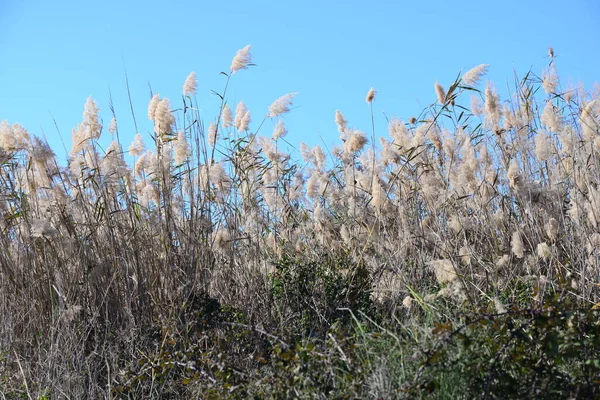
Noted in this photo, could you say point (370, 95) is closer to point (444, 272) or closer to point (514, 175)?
point (514, 175)

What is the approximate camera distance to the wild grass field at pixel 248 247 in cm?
369

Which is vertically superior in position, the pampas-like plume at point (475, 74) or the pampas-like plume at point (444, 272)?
the pampas-like plume at point (475, 74)

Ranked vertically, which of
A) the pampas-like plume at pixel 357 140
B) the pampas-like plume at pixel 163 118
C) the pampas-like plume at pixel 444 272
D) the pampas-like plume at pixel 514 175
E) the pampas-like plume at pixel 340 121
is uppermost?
the pampas-like plume at pixel 340 121

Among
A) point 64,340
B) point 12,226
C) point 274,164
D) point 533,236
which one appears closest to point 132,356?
point 64,340

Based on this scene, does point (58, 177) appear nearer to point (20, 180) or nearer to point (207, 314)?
point (20, 180)

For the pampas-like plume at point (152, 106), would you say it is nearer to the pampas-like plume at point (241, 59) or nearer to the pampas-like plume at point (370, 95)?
the pampas-like plume at point (241, 59)

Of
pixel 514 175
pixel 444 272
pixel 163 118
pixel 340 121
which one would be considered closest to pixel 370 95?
pixel 340 121

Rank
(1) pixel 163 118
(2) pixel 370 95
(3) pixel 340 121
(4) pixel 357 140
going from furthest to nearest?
1. (3) pixel 340 121
2. (2) pixel 370 95
3. (4) pixel 357 140
4. (1) pixel 163 118

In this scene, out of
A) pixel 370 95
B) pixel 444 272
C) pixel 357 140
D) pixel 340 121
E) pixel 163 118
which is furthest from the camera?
pixel 340 121

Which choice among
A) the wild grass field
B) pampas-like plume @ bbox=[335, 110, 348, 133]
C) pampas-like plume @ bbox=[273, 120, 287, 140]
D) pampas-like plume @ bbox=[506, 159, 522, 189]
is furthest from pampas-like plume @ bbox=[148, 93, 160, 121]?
pampas-like plume @ bbox=[506, 159, 522, 189]

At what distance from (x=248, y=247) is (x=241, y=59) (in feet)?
3.72

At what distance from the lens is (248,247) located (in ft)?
14.9

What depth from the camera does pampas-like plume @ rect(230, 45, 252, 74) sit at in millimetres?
4547

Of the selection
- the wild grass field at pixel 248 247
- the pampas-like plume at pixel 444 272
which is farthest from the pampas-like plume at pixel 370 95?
Answer: the pampas-like plume at pixel 444 272
